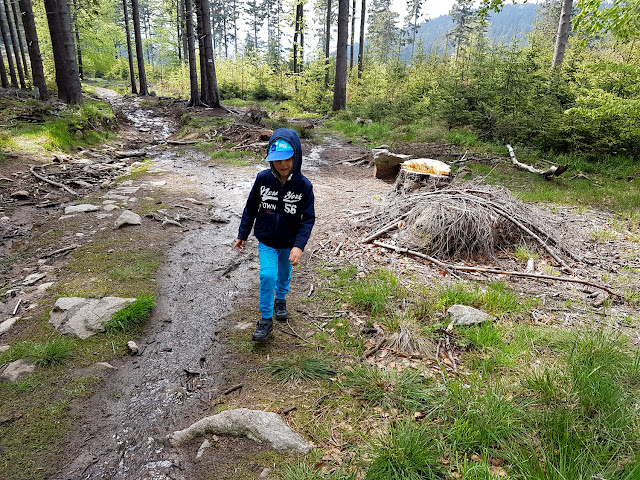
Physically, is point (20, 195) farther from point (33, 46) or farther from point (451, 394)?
point (33, 46)

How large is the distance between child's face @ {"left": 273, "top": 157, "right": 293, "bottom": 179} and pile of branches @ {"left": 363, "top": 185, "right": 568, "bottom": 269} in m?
2.76

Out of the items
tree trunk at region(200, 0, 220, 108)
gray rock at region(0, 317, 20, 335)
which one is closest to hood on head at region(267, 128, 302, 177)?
gray rock at region(0, 317, 20, 335)

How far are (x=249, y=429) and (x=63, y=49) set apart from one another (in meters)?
16.3

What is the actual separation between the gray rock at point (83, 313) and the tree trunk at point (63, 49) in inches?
529

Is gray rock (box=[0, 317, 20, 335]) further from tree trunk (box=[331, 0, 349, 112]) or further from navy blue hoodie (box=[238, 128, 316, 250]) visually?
tree trunk (box=[331, 0, 349, 112])

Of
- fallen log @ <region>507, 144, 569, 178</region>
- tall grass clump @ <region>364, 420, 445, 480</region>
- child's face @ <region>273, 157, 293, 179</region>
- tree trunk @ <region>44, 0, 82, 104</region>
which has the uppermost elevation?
tree trunk @ <region>44, 0, 82, 104</region>

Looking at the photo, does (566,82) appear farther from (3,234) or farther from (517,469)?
(3,234)

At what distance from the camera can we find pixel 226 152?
12.4 metres

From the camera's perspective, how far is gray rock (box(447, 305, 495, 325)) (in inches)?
144

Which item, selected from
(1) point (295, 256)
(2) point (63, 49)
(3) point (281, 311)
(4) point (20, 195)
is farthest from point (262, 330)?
(2) point (63, 49)

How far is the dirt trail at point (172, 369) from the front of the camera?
238cm

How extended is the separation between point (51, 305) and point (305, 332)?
9.22ft

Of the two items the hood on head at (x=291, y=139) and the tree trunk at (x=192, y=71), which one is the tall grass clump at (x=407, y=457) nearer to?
the hood on head at (x=291, y=139)

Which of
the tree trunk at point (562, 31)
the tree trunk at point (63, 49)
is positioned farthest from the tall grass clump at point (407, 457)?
the tree trunk at point (63, 49)
